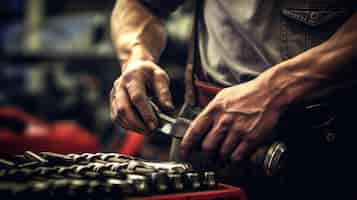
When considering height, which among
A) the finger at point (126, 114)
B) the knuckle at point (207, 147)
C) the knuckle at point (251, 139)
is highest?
the finger at point (126, 114)

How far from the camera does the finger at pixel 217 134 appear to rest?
1065mm

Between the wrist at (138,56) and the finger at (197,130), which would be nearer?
the finger at (197,130)

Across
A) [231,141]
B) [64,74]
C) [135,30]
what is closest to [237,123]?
[231,141]

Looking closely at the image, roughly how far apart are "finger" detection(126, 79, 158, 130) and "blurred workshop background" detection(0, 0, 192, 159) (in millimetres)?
967

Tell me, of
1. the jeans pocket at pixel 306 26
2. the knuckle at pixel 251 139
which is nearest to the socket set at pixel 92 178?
the knuckle at pixel 251 139

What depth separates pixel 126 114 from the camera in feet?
4.18

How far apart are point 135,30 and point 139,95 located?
336 millimetres

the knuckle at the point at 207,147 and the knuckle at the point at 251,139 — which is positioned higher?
the knuckle at the point at 251,139

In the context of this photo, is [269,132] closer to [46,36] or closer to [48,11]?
[46,36]

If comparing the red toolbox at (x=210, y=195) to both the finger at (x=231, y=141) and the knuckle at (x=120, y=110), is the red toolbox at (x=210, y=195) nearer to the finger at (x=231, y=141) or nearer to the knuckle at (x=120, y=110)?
the finger at (x=231, y=141)

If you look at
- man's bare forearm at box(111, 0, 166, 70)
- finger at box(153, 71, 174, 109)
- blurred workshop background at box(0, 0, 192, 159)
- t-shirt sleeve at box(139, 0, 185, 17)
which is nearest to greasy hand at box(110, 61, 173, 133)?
finger at box(153, 71, 174, 109)

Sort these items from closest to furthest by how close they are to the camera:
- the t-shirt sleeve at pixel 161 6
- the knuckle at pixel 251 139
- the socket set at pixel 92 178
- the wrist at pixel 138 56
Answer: the socket set at pixel 92 178 < the knuckle at pixel 251 139 < the wrist at pixel 138 56 < the t-shirt sleeve at pixel 161 6

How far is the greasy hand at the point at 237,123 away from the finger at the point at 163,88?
0.65ft

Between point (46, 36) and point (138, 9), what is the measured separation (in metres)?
5.03
